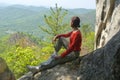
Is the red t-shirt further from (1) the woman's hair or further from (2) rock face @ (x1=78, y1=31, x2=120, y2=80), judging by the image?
(2) rock face @ (x1=78, y1=31, x2=120, y2=80)

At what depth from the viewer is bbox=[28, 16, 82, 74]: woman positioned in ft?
35.5

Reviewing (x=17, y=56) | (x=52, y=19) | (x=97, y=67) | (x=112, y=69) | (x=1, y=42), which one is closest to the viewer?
(x=112, y=69)

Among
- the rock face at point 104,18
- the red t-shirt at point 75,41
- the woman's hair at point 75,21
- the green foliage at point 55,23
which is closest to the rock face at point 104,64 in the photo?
the red t-shirt at point 75,41

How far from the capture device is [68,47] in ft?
37.0

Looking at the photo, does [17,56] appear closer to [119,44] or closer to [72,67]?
[72,67]

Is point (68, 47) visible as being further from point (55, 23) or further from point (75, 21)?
point (55, 23)

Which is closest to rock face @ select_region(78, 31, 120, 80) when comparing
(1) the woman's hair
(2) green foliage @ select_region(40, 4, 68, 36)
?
(1) the woman's hair

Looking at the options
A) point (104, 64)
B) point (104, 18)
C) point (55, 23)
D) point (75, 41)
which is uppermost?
point (104, 64)

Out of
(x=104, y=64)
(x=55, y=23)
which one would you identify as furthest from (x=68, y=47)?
(x=55, y=23)

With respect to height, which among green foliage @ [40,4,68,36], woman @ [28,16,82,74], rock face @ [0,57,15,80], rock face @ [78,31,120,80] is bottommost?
green foliage @ [40,4,68,36]

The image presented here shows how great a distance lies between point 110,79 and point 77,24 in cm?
431

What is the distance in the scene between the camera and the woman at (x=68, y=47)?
10.8 meters

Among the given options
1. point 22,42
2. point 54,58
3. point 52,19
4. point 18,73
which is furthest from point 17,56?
point 54,58

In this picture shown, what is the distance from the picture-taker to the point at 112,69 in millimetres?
6887
